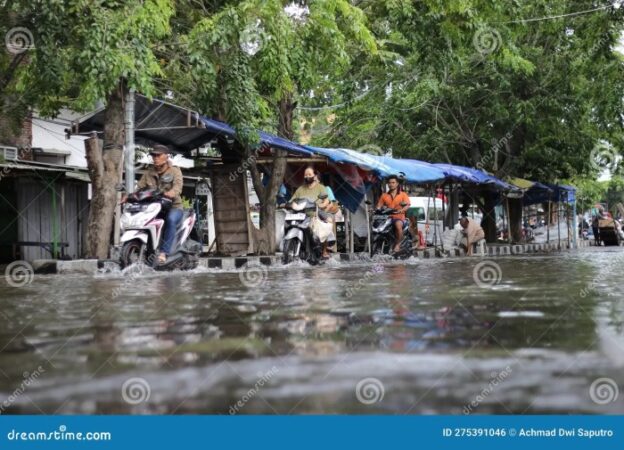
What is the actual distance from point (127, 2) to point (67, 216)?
10776mm

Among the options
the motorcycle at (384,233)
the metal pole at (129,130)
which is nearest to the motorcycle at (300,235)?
the motorcycle at (384,233)

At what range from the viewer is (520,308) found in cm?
558

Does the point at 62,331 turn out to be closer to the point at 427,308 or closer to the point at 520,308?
the point at 427,308

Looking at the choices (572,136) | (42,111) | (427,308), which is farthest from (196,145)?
(572,136)

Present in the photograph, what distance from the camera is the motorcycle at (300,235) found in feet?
44.0

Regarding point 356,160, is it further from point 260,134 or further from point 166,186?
point 166,186

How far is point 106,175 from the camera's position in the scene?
1241 cm

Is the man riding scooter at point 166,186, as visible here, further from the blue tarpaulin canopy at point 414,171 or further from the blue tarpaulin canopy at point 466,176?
the blue tarpaulin canopy at point 466,176

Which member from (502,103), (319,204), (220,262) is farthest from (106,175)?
(502,103)

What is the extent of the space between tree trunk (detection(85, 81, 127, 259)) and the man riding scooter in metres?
1.30

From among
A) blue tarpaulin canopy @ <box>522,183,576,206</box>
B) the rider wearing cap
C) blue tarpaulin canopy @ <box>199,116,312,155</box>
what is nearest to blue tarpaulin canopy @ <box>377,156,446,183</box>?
blue tarpaulin canopy @ <box>199,116,312,155</box>

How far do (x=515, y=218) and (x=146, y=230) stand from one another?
892 inches

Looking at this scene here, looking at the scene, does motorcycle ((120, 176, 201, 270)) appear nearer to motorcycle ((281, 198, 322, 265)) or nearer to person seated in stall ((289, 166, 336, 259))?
motorcycle ((281, 198, 322, 265))

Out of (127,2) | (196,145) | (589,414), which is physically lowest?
(589,414)
